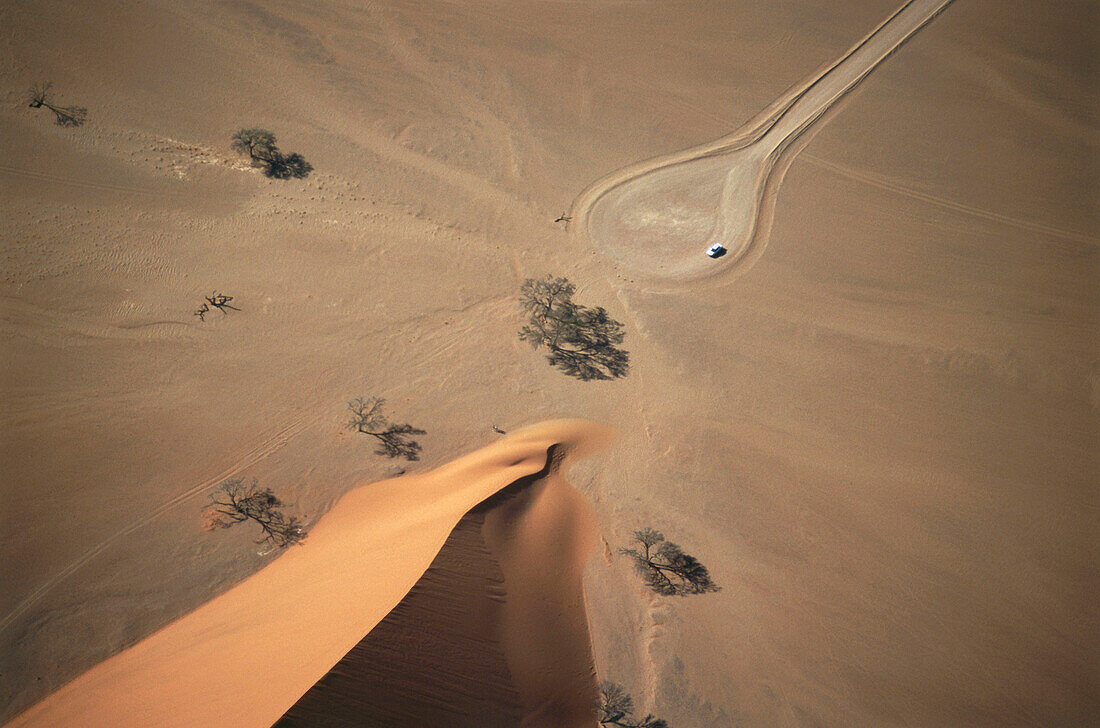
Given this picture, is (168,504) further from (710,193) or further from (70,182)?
(710,193)

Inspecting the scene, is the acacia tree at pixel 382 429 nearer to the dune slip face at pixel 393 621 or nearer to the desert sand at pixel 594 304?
the desert sand at pixel 594 304

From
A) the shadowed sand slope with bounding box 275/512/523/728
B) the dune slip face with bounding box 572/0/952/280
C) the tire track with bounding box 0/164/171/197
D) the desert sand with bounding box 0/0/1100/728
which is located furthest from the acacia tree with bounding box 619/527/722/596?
the tire track with bounding box 0/164/171/197

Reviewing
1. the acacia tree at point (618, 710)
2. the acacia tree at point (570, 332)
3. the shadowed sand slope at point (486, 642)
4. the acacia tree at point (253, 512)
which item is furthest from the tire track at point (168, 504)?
the acacia tree at point (618, 710)

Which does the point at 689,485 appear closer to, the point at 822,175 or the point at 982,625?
the point at 982,625

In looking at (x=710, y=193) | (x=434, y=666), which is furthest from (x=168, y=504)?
(x=710, y=193)

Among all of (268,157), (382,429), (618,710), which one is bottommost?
(618,710)

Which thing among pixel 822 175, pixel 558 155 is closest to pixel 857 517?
pixel 822 175
